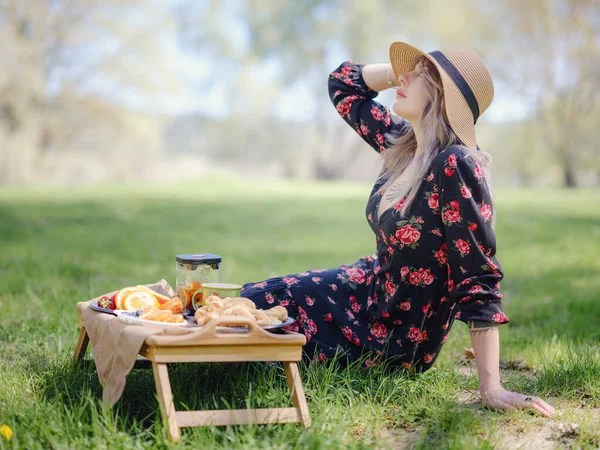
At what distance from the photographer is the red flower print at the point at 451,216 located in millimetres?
2287

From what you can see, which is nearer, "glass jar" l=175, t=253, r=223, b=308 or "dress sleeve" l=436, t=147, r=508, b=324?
"dress sleeve" l=436, t=147, r=508, b=324

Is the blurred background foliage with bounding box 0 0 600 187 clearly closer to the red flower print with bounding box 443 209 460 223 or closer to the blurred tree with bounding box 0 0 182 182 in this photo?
the blurred tree with bounding box 0 0 182 182

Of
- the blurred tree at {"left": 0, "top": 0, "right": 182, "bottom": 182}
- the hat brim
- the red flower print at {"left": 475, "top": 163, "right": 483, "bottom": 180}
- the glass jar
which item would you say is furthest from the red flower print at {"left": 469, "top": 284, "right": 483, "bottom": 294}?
the blurred tree at {"left": 0, "top": 0, "right": 182, "bottom": 182}

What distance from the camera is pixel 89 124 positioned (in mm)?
22094

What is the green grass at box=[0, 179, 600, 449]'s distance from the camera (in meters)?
2.17

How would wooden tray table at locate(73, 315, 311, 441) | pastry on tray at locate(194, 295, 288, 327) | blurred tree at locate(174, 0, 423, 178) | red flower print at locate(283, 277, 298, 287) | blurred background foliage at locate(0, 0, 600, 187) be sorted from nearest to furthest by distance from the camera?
wooden tray table at locate(73, 315, 311, 441) → pastry on tray at locate(194, 295, 288, 327) → red flower print at locate(283, 277, 298, 287) → blurred background foliage at locate(0, 0, 600, 187) → blurred tree at locate(174, 0, 423, 178)

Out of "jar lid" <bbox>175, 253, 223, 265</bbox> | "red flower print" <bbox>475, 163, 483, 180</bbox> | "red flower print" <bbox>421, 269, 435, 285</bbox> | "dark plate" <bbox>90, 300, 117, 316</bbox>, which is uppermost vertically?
"red flower print" <bbox>475, 163, 483, 180</bbox>

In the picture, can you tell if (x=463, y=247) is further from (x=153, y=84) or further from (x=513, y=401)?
(x=153, y=84)

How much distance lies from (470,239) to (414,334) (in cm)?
54

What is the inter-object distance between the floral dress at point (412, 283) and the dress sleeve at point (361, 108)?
0.05 ft

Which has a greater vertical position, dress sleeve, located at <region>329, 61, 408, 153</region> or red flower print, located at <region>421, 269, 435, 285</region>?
dress sleeve, located at <region>329, 61, 408, 153</region>

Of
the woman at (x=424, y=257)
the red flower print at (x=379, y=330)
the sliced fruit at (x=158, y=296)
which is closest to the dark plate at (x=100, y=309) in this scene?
the sliced fruit at (x=158, y=296)

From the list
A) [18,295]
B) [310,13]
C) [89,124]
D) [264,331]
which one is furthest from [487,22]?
[264,331]

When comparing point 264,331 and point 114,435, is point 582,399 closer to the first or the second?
point 264,331
